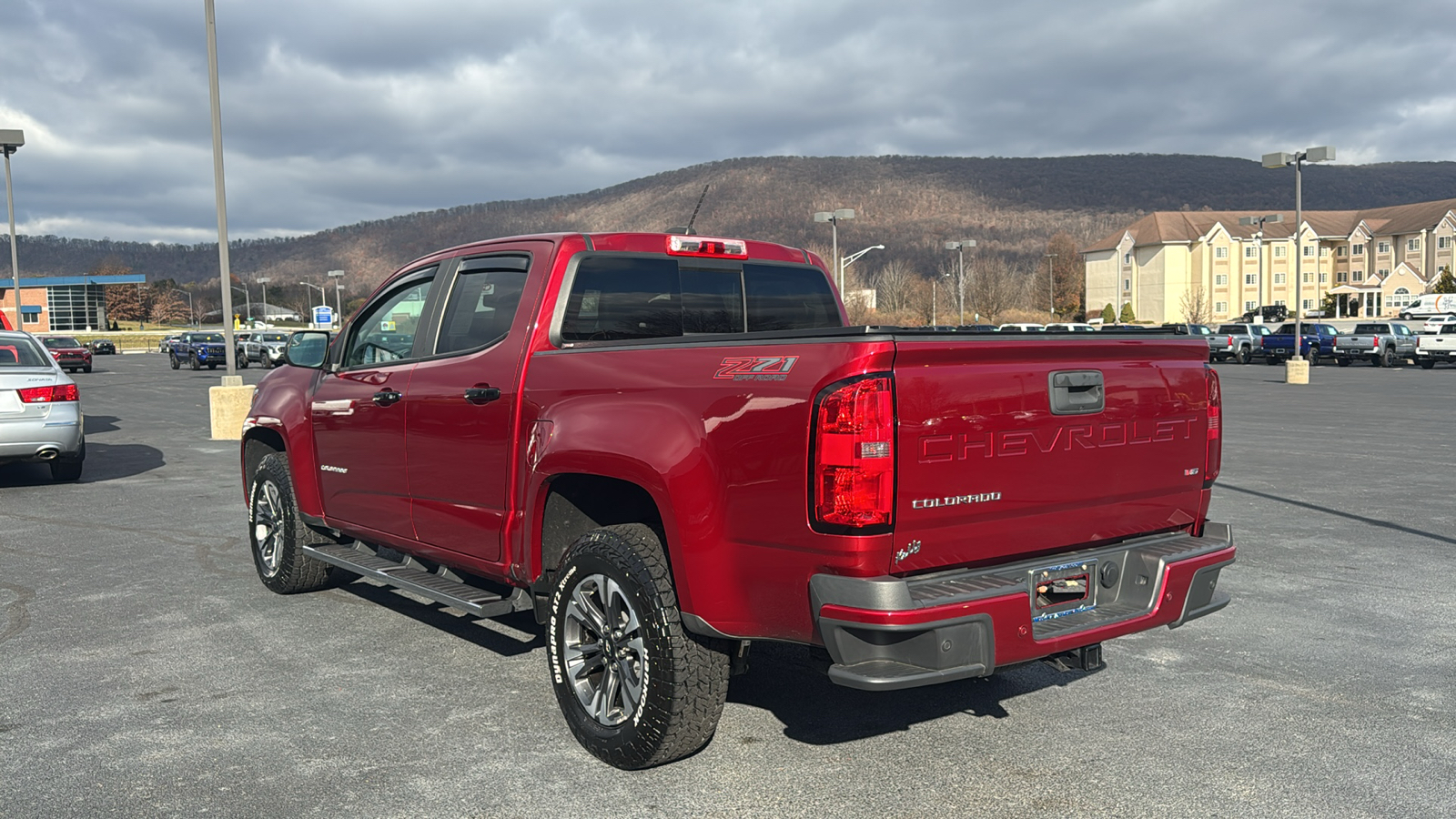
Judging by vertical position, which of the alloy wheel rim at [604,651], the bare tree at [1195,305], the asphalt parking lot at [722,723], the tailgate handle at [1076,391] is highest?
the bare tree at [1195,305]

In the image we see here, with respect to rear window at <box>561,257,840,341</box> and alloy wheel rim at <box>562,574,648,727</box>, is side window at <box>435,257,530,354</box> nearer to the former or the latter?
rear window at <box>561,257,840,341</box>

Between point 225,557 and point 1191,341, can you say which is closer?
point 1191,341

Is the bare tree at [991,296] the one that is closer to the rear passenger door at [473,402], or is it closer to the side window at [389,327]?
the side window at [389,327]

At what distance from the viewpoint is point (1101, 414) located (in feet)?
13.5

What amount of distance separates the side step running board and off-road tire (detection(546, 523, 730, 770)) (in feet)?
1.91

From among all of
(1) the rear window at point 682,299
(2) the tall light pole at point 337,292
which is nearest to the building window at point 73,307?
(2) the tall light pole at point 337,292

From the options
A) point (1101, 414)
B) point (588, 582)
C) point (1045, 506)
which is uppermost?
point (1101, 414)

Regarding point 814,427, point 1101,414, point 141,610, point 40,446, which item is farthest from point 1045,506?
point 40,446

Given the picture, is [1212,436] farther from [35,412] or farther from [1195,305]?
[1195,305]

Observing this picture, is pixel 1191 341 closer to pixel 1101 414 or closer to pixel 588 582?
pixel 1101 414

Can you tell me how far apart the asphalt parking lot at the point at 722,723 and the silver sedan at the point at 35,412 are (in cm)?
375

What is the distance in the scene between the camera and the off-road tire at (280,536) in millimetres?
6914

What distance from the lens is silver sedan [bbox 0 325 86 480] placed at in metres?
11.6

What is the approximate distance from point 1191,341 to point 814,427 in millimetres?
1896
